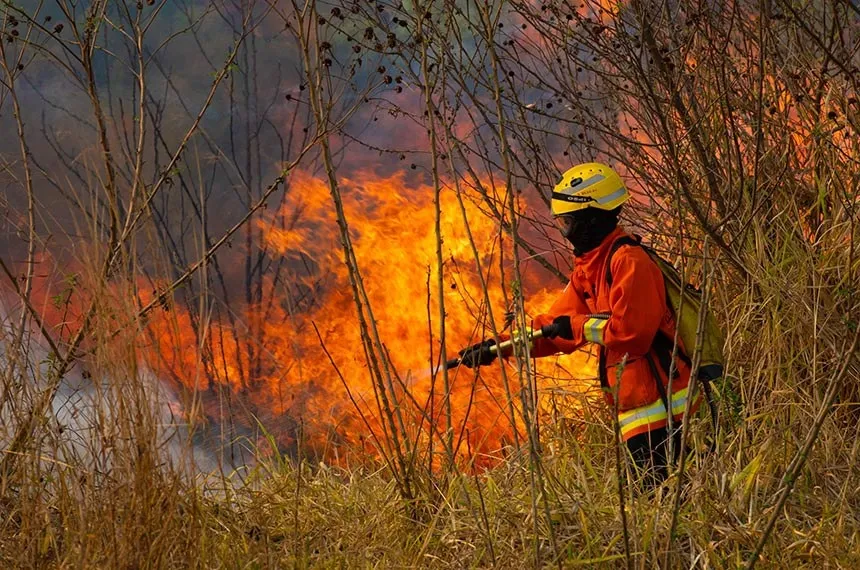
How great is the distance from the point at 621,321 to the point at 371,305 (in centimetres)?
379

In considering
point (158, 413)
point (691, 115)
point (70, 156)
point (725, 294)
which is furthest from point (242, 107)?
point (158, 413)

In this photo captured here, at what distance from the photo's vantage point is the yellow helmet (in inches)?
169

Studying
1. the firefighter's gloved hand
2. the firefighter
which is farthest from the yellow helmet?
the firefighter's gloved hand

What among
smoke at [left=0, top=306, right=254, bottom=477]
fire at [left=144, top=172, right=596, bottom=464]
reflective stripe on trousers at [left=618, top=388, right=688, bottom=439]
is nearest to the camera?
smoke at [left=0, top=306, right=254, bottom=477]

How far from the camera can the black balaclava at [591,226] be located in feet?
14.1

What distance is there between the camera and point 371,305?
25.3ft

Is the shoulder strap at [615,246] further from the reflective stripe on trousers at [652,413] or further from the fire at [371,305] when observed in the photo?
the fire at [371,305]

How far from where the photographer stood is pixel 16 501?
3549 mm

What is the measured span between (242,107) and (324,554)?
701cm

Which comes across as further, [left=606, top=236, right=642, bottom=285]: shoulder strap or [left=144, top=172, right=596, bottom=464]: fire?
[left=144, top=172, right=596, bottom=464]: fire

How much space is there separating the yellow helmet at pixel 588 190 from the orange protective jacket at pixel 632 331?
14 cm

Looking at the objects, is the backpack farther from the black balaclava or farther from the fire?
the fire

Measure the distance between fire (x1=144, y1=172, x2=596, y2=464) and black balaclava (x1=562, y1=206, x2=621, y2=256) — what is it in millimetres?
1318

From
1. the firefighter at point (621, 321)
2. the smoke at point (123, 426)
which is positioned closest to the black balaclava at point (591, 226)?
the firefighter at point (621, 321)
